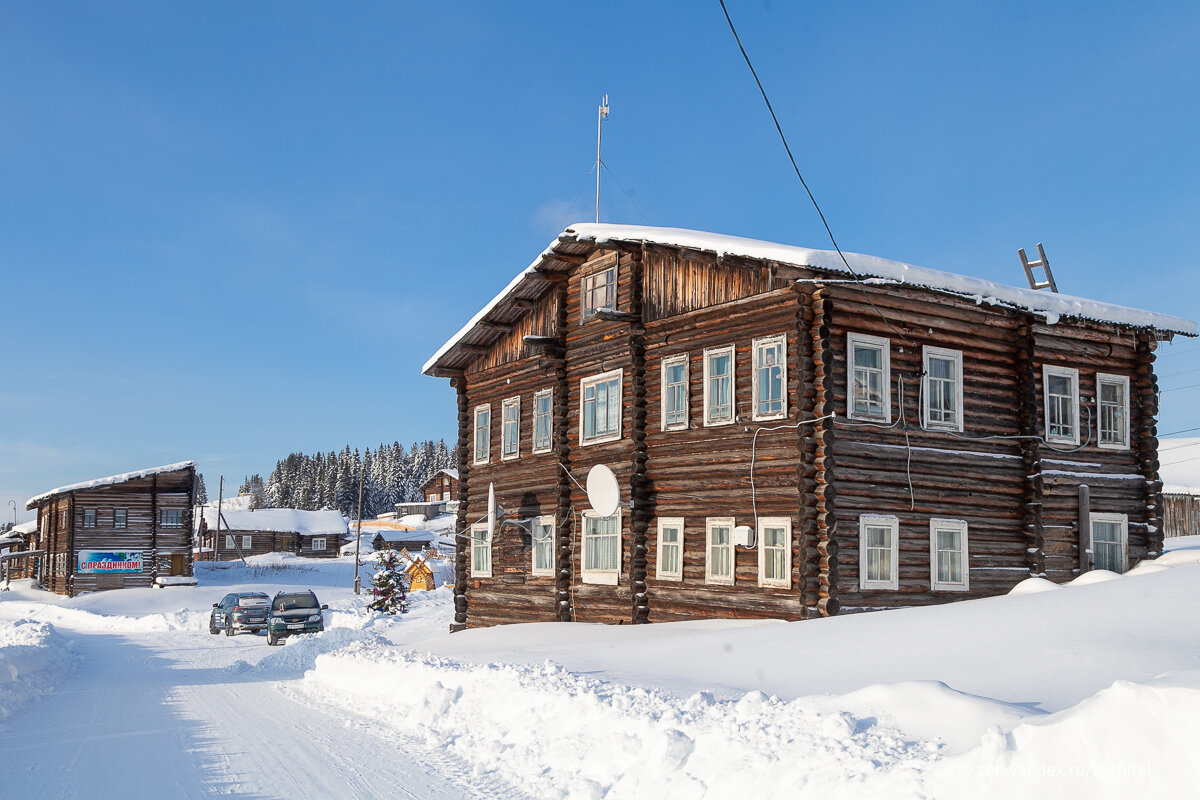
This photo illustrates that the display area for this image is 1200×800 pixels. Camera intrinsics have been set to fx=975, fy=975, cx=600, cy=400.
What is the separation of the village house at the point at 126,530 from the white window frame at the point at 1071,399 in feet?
161

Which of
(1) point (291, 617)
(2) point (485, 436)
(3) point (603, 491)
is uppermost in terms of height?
(2) point (485, 436)

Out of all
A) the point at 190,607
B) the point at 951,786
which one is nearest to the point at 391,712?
the point at 951,786

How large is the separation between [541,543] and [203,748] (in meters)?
15.6

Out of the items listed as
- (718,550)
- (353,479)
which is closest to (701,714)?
(718,550)

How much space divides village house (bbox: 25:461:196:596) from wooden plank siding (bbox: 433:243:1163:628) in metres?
39.6

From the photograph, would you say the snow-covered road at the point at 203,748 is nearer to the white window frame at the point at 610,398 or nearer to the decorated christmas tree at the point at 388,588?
the white window frame at the point at 610,398

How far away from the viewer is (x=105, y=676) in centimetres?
2048

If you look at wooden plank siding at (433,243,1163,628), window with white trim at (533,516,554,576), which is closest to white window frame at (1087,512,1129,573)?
wooden plank siding at (433,243,1163,628)

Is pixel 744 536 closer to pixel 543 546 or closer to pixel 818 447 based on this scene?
pixel 818 447

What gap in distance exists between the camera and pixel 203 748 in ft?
37.1

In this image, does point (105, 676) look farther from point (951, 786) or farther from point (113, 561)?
point (113, 561)

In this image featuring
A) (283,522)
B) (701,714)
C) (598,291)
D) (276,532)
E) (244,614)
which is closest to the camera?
(701,714)

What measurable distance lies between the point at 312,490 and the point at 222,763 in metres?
152

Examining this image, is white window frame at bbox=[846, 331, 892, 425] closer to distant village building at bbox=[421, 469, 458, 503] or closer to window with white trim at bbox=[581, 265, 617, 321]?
window with white trim at bbox=[581, 265, 617, 321]
